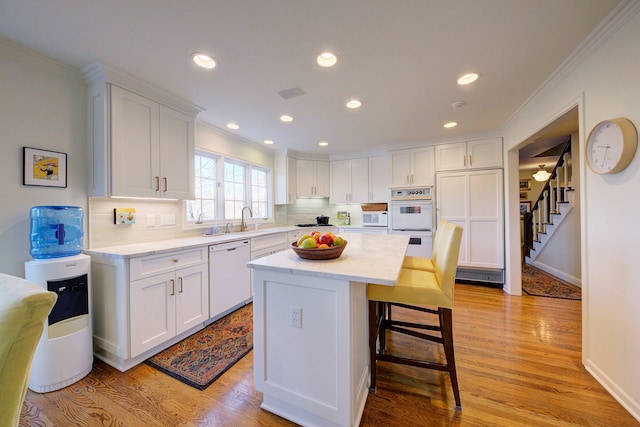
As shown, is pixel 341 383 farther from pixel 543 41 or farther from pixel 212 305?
pixel 543 41

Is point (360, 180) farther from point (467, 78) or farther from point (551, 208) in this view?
point (551, 208)

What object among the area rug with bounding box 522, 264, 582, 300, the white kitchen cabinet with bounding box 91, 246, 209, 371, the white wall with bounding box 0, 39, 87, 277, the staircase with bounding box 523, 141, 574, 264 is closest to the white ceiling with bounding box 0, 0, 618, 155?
the white wall with bounding box 0, 39, 87, 277

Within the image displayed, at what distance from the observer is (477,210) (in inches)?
142

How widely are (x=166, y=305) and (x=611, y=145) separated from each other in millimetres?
3470

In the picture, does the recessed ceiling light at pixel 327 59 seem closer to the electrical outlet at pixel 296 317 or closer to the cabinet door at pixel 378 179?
the electrical outlet at pixel 296 317

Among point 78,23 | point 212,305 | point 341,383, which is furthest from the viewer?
point 212,305

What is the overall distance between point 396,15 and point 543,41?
114 cm

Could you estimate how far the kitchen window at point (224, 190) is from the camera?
3102mm

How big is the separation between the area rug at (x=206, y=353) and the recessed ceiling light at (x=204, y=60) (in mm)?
2384

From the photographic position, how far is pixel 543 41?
65.0 inches

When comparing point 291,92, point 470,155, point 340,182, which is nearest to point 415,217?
point 470,155

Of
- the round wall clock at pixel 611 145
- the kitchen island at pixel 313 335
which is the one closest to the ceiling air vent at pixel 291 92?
the kitchen island at pixel 313 335

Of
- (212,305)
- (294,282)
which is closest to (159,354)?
(212,305)

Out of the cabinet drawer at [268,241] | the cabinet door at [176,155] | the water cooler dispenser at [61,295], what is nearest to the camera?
the water cooler dispenser at [61,295]
